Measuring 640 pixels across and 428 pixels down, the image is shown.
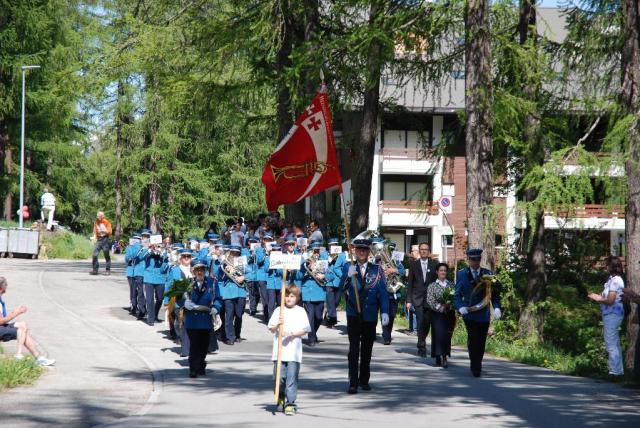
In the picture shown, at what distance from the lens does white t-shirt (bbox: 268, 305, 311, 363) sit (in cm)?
1265

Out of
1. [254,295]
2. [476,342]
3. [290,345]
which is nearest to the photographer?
[290,345]

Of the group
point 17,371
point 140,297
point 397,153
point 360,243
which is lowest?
point 17,371

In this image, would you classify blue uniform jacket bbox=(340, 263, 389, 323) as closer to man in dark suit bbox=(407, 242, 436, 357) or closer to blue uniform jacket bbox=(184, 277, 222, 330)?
blue uniform jacket bbox=(184, 277, 222, 330)

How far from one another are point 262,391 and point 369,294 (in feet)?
6.28

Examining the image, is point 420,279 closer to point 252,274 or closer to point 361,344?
point 252,274

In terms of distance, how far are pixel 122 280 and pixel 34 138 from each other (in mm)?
26830

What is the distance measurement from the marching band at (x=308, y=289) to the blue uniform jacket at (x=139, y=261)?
0.07ft

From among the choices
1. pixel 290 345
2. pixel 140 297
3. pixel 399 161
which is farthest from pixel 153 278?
pixel 399 161

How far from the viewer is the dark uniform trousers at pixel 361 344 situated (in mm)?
14062

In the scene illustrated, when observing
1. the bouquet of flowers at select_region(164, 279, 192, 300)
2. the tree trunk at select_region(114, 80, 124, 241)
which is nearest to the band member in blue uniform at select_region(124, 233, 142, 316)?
the bouquet of flowers at select_region(164, 279, 192, 300)

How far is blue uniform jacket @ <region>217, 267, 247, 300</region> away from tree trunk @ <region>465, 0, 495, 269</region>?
4456mm

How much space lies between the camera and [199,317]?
15.6m

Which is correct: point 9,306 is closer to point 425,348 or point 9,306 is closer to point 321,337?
point 321,337

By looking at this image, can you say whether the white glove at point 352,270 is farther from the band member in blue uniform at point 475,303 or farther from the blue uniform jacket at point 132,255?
the blue uniform jacket at point 132,255
